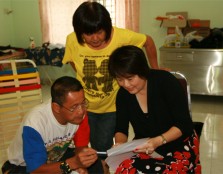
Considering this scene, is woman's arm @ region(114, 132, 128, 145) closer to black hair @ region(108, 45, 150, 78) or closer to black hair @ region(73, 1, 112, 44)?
black hair @ region(108, 45, 150, 78)

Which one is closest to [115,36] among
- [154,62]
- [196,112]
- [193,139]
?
[154,62]

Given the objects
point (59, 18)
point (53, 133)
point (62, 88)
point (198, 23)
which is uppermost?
point (59, 18)

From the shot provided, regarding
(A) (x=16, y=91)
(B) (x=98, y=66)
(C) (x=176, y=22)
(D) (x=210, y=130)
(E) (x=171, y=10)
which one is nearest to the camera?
(B) (x=98, y=66)

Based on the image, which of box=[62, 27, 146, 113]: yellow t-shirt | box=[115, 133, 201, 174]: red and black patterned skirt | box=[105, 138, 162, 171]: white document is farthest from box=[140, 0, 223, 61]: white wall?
box=[105, 138, 162, 171]: white document

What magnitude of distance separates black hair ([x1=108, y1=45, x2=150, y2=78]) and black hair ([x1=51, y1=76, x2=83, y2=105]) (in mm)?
196

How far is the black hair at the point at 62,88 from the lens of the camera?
4.05 ft

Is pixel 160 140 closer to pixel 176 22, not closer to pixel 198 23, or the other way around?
pixel 176 22

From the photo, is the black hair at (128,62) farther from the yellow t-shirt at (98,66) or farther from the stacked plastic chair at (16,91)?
the stacked plastic chair at (16,91)

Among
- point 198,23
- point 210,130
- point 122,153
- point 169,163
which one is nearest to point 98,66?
point 122,153

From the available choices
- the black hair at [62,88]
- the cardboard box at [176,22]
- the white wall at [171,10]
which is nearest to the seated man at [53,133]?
the black hair at [62,88]

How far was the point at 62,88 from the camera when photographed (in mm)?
1237

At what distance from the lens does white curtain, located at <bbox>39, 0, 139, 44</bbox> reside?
464 centimetres

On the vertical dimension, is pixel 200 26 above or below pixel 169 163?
above

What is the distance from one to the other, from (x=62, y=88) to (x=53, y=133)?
270 millimetres
